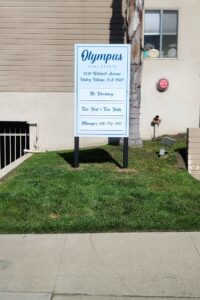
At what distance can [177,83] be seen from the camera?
14.6 meters

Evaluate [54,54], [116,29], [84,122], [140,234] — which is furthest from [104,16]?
[140,234]

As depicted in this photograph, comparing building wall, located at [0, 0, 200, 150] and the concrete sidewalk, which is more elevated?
building wall, located at [0, 0, 200, 150]

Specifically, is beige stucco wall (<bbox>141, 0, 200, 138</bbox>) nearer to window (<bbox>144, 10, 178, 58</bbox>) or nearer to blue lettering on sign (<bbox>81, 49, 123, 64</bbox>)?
window (<bbox>144, 10, 178, 58</bbox>)

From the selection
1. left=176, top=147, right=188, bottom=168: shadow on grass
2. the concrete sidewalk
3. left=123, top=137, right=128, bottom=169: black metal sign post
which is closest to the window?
left=176, top=147, right=188, bottom=168: shadow on grass

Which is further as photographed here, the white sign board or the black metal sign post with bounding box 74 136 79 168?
the black metal sign post with bounding box 74 136 79 168

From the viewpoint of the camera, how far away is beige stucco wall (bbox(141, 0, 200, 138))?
1434cm

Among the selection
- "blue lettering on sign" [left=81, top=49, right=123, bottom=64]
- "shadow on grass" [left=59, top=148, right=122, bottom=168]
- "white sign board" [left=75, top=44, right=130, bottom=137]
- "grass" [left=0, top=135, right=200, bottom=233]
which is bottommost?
"grass" [left=0, top=135, right=200, bottom=233]

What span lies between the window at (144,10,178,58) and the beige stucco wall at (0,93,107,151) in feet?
9.03

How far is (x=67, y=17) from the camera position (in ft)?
47.0

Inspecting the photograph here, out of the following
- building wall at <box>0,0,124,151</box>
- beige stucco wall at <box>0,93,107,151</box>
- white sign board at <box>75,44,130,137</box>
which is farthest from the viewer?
beige stucco wall at <box>0,93,107,151</box>

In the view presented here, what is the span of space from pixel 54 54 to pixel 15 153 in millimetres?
3118

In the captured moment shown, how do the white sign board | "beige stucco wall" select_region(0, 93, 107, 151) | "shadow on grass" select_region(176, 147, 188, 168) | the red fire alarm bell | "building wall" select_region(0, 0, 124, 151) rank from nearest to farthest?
the white sign board, "shadow on grass" select_region(176, 147, 188, 168), "building wall" select_region(0, 0, 124, 151), the red fire alarm bell, "beige stucco wall" select_region(0, 93, 107, 151)

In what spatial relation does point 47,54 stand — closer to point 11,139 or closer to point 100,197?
point 11,139

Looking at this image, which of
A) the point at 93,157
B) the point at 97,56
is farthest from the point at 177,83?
the point at 97,56
